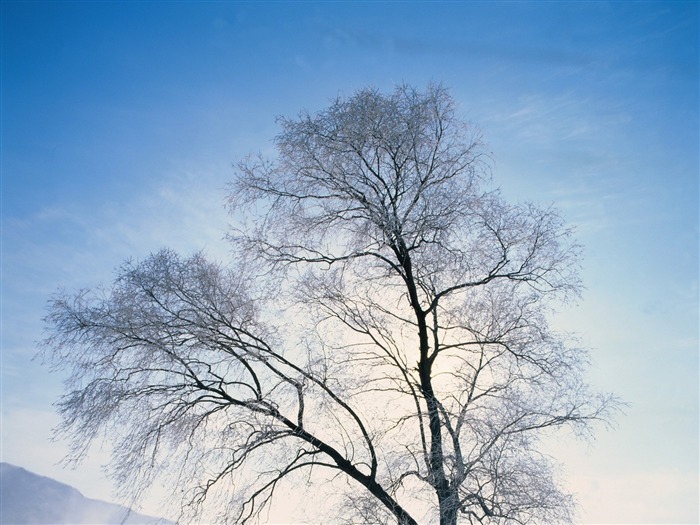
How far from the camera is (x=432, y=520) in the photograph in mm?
8586

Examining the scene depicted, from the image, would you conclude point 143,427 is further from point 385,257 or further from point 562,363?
point 562,363

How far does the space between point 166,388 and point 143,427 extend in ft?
2.06

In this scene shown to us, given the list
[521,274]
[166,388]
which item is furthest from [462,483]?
[166,388]

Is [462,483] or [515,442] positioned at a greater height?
[515,442]

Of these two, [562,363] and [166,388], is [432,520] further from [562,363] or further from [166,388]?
[166,388]

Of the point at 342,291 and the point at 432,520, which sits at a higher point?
the point at 342,291

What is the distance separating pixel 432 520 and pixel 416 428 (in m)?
1.45

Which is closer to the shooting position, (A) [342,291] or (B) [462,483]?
(B) [462,483]

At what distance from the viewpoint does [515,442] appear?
28.3 feet

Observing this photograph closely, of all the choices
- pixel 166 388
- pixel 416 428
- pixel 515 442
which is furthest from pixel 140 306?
pixel 515 442

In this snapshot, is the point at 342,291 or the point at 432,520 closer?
the point at 432,520

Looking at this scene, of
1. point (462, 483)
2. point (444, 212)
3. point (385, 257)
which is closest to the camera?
point (462, 483)

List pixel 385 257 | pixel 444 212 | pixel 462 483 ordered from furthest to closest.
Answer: pixel 385 257
pixel 444 212
pixel 462 483

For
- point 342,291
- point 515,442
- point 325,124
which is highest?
point 325,124
